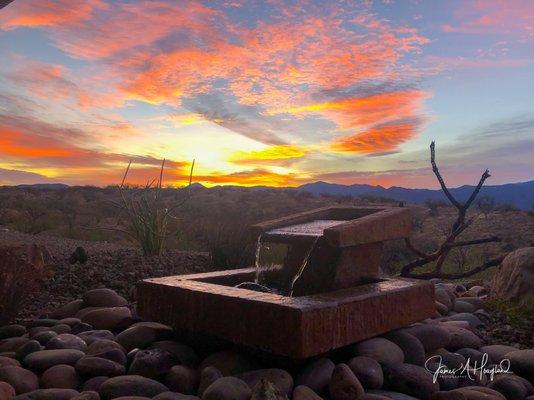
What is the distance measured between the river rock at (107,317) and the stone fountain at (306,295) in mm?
552

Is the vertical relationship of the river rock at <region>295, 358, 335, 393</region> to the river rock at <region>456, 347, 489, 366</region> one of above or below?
above

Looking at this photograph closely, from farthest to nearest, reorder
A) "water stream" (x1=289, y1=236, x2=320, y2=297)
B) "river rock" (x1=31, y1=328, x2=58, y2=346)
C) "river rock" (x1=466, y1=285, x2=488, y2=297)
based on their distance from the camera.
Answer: "river rock" (x1=466, y1=285, x2=488, y2=297)
"water stream" (x1=289, y1=236, x2=320, y2=297)
"river rock" (x1=31, y1=328, x2=58, y2=346)

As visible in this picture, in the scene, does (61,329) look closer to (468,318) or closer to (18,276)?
(18,276)

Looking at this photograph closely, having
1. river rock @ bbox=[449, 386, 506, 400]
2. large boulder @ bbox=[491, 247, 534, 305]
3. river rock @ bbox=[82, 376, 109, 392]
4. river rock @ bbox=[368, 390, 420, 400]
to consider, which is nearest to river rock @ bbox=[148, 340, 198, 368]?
river rock @ bbox=[82, 376, 109, 392]

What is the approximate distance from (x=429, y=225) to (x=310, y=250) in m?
20.5

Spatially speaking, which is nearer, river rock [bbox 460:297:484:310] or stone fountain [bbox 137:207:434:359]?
stone fountain [bbox 137:207:434:359]

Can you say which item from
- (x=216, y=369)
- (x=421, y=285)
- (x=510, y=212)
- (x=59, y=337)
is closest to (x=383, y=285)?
(x=421, y=285)

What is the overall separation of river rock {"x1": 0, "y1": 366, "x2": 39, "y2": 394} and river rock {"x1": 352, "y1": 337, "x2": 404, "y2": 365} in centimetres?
237

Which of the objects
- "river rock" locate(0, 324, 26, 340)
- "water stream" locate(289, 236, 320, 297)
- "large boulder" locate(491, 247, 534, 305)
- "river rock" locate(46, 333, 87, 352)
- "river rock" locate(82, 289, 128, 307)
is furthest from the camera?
"large boulder" locate(491, 247, 534, 305)

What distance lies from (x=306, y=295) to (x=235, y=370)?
3.86 feet

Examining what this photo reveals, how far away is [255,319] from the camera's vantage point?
3777 mm

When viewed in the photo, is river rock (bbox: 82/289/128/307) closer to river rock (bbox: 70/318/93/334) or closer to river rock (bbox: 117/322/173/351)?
river rock (bbox: 70/318/93/334)

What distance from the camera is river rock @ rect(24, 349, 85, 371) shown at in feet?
13.4

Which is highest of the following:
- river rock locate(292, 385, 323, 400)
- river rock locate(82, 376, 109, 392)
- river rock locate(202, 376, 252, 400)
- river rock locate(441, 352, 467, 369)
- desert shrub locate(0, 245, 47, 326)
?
desert shrub locate(0, 245, 47, 326)
